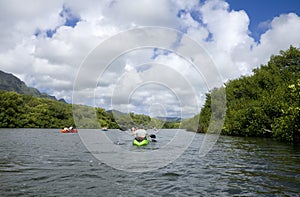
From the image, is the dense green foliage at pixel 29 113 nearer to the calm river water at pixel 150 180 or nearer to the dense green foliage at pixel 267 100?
the dense green foliage at pixel 267 100

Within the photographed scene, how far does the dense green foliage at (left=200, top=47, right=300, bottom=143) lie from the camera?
37.4 metres

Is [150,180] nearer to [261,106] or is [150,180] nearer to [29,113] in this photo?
[261,106]

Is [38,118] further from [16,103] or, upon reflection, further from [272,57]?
[272,57]

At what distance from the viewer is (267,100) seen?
153 ft

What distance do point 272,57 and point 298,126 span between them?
31.2 meters

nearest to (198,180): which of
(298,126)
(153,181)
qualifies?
(153,181)

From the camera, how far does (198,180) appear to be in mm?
13234

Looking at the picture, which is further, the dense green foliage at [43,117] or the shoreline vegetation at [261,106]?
the dense green foliage at [43,117]

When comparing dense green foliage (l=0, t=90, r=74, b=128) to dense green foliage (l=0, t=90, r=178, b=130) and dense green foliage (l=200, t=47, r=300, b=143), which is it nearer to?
dense green foliage (l=0, t=90, r=178, b=130)

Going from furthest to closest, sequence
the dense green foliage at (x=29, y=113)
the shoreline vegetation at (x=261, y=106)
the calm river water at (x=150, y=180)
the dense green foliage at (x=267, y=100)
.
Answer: the dense green foliage at (x=29, y=113) < the dense green foliage at (x=267, y=100) < the shoreline vegetation at (x=261, y=106) < the calm river water at (x=150, y=180)

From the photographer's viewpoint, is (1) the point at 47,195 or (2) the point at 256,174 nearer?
(1) the point at 47,195

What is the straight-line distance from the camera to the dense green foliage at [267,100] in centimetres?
3744

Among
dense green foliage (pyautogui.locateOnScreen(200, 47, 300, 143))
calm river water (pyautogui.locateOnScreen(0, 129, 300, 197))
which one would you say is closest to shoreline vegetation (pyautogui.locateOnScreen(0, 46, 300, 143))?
dense green foliage (pyautogui.locateOnScreen(200, 47, 300, 143))

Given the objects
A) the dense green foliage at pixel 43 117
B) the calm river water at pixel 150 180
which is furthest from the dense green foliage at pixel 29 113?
the calm river water at pixel 150 180
